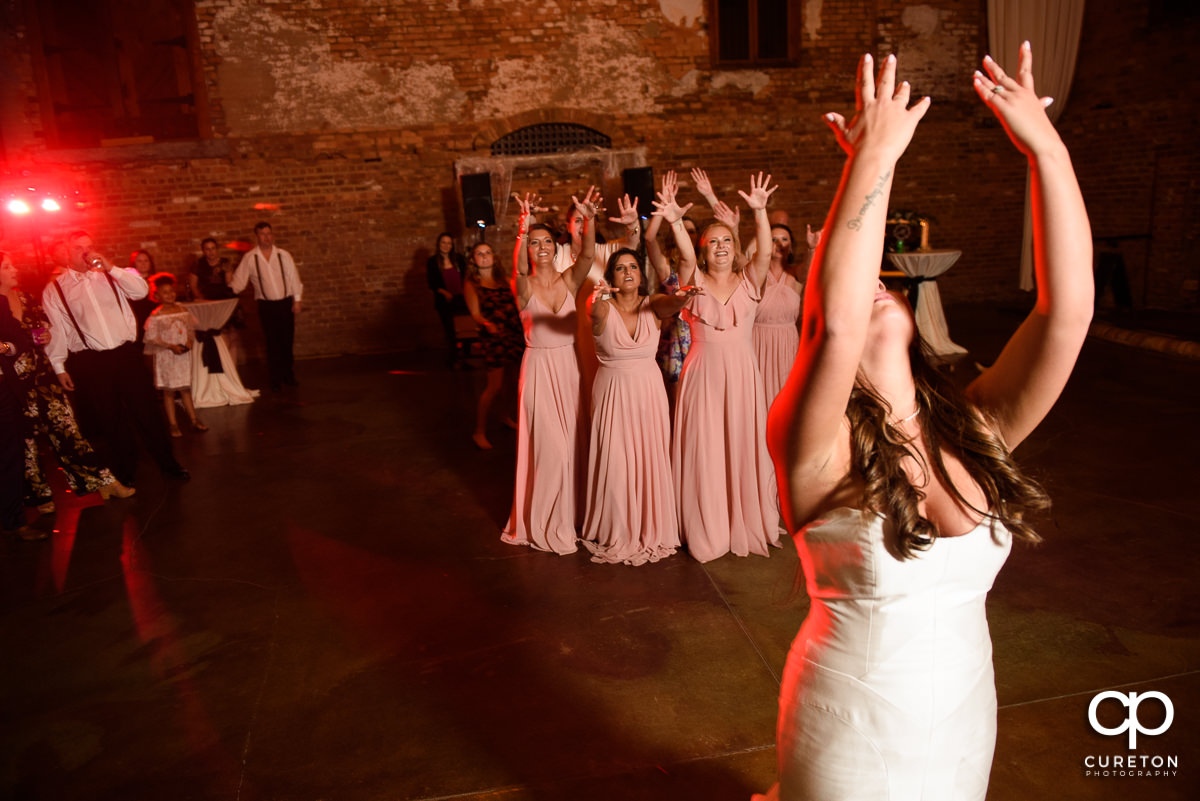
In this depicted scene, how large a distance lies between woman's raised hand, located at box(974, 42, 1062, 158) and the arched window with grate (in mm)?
10458

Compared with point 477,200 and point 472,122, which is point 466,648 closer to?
point 477,200

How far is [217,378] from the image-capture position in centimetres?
909

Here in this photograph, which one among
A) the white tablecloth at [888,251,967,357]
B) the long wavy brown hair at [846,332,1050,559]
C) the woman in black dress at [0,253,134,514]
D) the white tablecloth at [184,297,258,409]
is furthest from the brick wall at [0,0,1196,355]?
the long wavy brown hair at [846,332,1050,559]

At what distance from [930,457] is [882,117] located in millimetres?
623

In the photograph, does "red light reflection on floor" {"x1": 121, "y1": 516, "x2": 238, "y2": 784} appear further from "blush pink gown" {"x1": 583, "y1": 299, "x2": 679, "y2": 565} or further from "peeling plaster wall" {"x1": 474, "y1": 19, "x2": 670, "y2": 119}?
"peeling plaster wall" {"x1": 474, "y1": 19, "x2": 670, "y2": 119}

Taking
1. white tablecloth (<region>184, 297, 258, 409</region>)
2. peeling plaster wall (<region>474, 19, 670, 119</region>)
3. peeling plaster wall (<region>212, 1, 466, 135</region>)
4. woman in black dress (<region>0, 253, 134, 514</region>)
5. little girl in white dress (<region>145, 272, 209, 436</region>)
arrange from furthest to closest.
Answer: peeling plaster wall (<region>474, 19, 670, 119</region>) → peeling plaster wall (<region>212, 1, 466, 135</region>) → white tablecloth (<region>184, 297, 258, 409</region>) → little girl in white dress (<region>145, 272, 209, 436</region>) → woman in black dress (<region>0, 253, 134, 514</region>)

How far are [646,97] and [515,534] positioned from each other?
26.8 ft

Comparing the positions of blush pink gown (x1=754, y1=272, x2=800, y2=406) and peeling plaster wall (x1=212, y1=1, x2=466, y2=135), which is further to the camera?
peeling plaster wall (x1=212, y1=1, x2=466, y2=135)

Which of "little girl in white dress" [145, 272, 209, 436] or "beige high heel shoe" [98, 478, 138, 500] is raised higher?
"little girl in white dress" [145, 272, 209, 436]

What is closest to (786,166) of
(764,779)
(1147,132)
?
(1147,132)

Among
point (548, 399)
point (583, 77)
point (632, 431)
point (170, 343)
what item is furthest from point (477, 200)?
point (632, 431)

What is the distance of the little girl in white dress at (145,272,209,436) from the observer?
25.0ft

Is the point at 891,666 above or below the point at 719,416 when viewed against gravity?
above

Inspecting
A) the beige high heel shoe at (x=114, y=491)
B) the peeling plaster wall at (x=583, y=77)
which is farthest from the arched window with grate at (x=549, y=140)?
the beige high heel shoe at (x=114, y=491)
